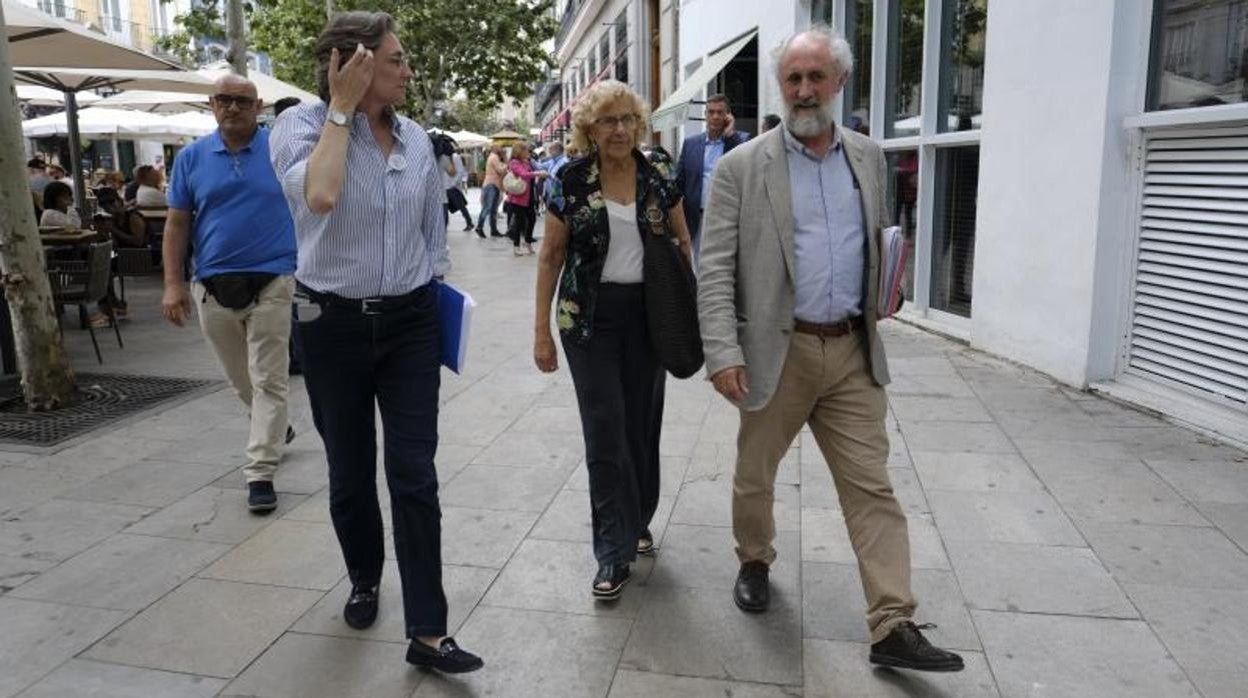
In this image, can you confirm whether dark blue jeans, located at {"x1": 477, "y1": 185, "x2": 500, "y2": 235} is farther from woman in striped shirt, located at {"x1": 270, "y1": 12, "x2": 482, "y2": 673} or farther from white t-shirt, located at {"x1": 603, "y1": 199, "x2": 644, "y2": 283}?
woman in striped shirt, located at {"x1": 270, "y1": 12, "x2": 482, "y2": 673}

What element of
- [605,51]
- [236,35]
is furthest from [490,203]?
[605,51]

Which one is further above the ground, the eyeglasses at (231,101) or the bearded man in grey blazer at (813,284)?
the eyeglasses at (231,101)

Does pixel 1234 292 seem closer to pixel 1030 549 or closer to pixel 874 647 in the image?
pixel 1030 549

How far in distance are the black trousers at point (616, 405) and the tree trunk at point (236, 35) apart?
10.5m

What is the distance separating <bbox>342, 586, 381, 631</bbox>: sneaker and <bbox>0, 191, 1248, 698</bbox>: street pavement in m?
0.04

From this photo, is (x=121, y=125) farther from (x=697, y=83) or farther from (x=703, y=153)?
(x=703, y=153)

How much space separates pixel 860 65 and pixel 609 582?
8205 mm

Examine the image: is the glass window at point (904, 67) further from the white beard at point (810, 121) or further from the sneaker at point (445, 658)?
the sneaker at point (445, 658)

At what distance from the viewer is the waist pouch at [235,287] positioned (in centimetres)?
446

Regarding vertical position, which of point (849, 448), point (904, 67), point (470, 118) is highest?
point (470, 118)

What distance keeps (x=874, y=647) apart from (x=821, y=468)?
206 cm

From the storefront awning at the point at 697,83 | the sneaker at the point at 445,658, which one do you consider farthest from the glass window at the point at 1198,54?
the storefront awning at the point at 697,83

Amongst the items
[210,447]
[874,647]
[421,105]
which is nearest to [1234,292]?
[874,647]

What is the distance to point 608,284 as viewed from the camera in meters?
3.37
